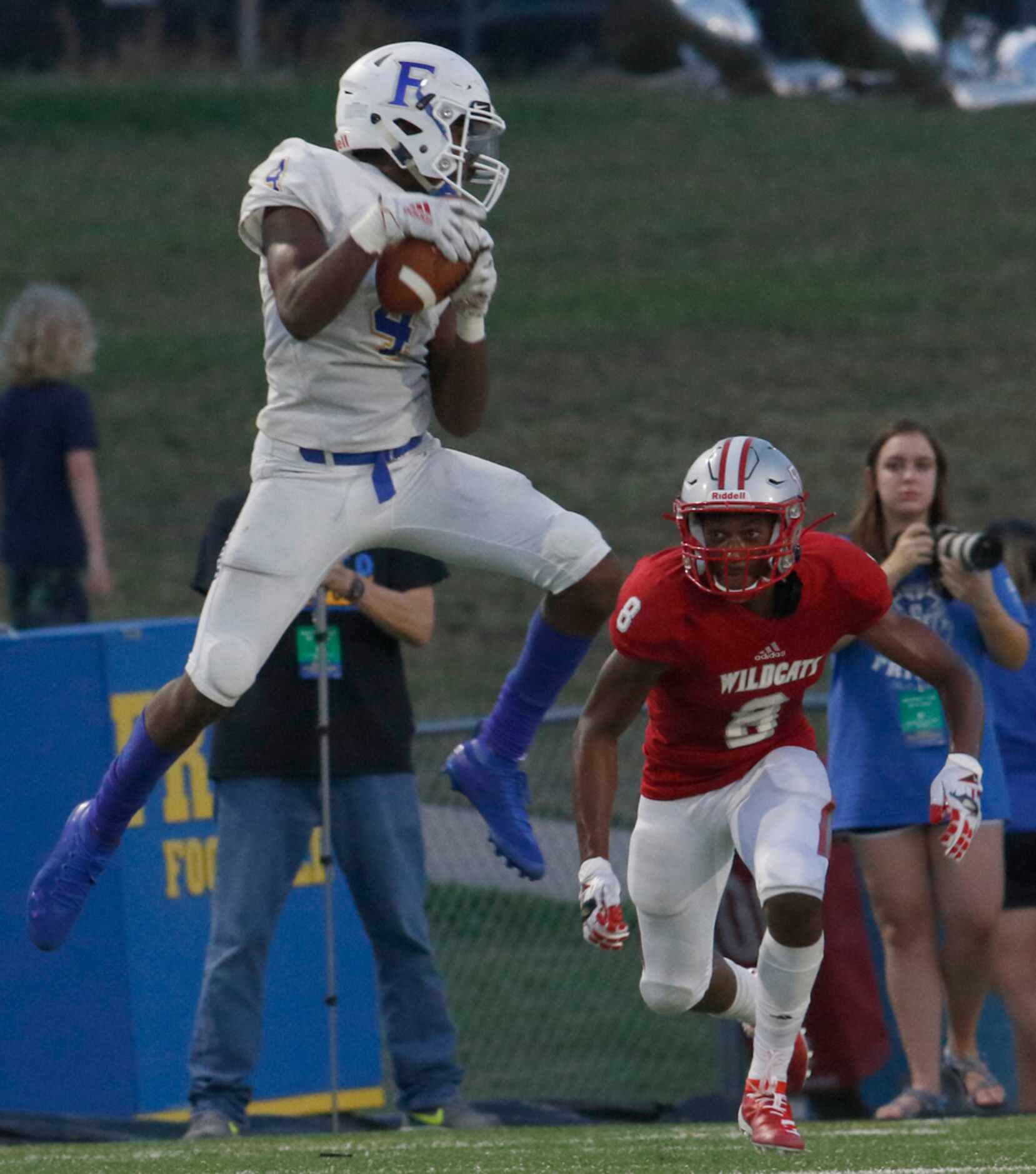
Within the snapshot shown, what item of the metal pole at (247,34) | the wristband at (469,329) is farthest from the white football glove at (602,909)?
the metal pole at (247,34)

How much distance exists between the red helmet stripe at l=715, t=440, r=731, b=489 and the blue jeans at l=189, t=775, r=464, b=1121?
1.70m

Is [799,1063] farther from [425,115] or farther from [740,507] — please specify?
[425,115]

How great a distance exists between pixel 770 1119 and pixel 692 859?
78cm

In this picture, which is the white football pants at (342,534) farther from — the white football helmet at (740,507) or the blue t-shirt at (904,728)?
the blue t-shirt at (904,728)

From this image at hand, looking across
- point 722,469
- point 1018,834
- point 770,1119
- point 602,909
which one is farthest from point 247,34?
point 770,1119

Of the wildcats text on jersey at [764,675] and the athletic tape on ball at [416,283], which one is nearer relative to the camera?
the athletic tape on ball at [416,283]

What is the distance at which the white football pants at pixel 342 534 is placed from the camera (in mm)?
5074

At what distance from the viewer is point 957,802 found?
5305 mm

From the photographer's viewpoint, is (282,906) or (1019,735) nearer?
(282,906)

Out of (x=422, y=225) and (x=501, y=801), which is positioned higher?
(x=422, y=225)

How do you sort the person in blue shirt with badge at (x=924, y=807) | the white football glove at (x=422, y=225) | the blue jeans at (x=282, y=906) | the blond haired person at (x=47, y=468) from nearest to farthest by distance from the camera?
the white football glove at (x=422, y=225)
the blue jeans at (x=282, y=906)
the person in blue shirt with badge at (x=924, y=807)
the blond haired person at (x=47, y=468)

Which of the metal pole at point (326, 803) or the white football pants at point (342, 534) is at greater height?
the white football pants at point (342, 534)

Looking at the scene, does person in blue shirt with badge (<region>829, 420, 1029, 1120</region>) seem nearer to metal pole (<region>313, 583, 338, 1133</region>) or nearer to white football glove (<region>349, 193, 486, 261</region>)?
metal pole (<region>313, 583, 338, 1133</region>)

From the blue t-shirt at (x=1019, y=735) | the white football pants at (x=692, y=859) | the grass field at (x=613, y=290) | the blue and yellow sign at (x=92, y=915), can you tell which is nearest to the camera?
the white football pants at (x=692, y=859)
